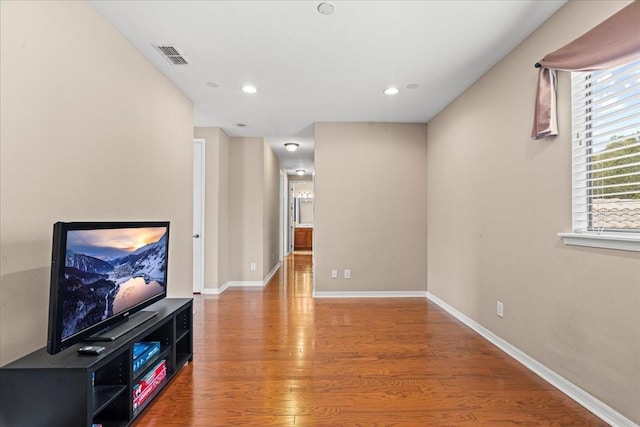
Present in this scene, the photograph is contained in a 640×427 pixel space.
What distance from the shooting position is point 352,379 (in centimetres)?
224

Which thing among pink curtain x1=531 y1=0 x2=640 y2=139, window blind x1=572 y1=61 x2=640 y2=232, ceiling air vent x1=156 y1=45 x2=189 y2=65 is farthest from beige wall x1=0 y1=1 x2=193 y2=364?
window blind x1=572 y1=61 x2=640 y2=232

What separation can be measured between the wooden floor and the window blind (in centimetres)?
118

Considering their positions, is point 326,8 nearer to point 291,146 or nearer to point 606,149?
point 606,149

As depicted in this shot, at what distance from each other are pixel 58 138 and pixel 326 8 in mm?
1807

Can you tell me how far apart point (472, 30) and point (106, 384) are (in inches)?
130

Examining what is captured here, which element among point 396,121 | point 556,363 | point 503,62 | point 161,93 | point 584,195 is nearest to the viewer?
point 584,195

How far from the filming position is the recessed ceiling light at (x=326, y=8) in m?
2.02

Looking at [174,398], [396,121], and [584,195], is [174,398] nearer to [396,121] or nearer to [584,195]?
[584,195]

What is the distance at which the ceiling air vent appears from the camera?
2.54m

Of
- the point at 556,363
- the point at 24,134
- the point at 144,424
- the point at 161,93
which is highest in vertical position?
the point at 161,93

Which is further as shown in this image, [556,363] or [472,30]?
[472,30]

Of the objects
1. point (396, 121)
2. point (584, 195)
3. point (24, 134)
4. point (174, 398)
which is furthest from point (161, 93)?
point (584, 195)

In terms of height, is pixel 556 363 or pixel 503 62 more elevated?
pixel 503 62

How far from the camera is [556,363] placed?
215 cm
